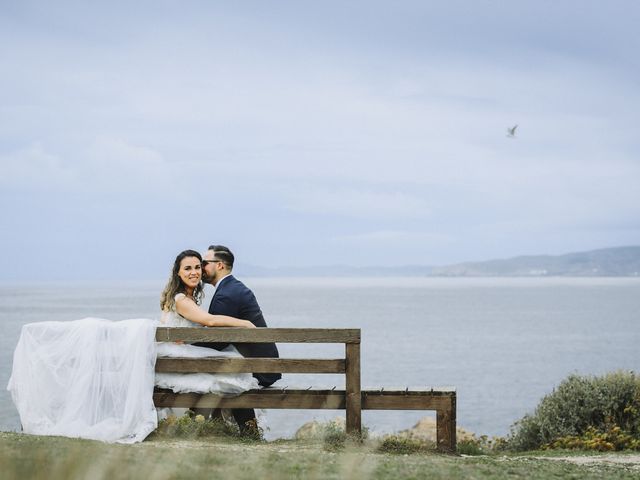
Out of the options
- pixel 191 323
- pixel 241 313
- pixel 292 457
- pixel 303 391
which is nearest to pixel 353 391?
pixel 303 391

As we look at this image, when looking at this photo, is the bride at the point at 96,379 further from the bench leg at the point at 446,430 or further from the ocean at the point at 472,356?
the ocean at the point at 472,356

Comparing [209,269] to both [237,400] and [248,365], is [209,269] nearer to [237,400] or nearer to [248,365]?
[248,365]

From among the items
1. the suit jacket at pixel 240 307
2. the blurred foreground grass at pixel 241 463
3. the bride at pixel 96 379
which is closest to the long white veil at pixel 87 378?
the bride at pixel 96 379

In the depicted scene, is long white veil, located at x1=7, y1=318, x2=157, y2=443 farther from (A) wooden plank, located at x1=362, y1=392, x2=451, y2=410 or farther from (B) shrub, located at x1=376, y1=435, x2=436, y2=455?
(B) shrub, located at x1=376, y1=435, x2=436, y2=455

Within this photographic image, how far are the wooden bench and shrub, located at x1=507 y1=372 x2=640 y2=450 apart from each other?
5.40 meters

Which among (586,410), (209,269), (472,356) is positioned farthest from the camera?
(472,356)

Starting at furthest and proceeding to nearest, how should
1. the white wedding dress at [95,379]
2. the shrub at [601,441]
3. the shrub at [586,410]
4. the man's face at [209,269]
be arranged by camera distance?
the shrub at [586,410], the shrub at [601,441], the man's face at [209,269], the white wedding dress at [95,379]

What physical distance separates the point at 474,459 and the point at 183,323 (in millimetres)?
3605

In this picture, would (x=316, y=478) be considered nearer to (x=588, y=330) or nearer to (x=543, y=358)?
(x=543, y=358)

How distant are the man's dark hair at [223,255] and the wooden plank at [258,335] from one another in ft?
4.53

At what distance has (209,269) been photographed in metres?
10.5

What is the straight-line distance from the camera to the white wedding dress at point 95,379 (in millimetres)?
9203

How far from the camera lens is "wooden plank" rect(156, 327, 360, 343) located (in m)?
8.98

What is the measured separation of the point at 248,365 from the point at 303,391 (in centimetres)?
64
